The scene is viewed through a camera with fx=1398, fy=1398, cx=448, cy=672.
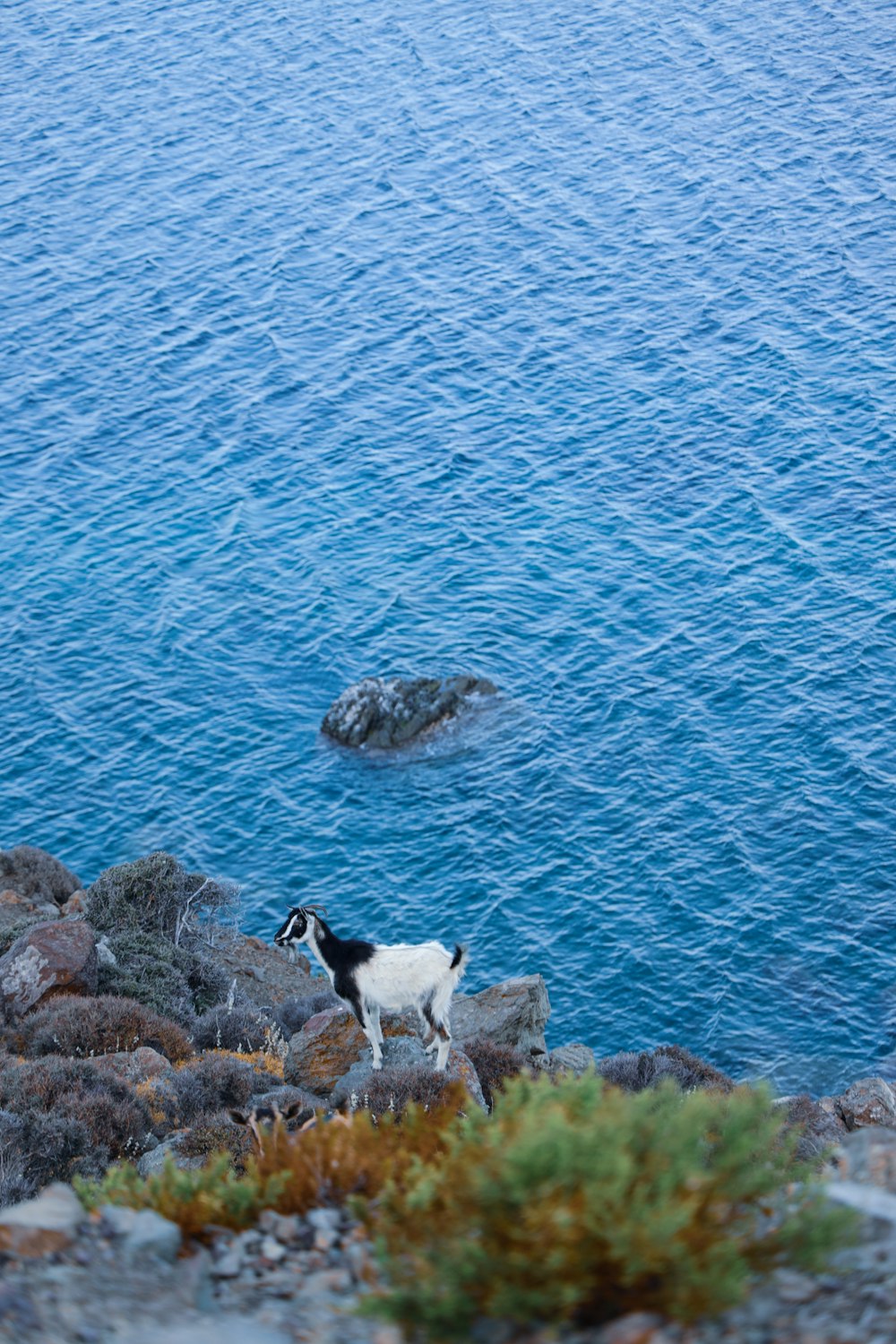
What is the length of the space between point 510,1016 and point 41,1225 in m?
20.3

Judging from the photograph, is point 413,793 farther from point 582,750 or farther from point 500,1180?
point 500,1180

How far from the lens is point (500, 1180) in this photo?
316 inches

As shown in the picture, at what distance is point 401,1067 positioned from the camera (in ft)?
66.9

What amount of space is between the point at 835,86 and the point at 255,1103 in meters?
74.7

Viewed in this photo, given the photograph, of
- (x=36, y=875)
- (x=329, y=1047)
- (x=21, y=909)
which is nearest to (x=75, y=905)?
(x=21, y=909)

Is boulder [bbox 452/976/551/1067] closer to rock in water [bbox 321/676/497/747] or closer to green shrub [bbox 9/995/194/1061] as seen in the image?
green shrub [bbox 9/995/194/1061]

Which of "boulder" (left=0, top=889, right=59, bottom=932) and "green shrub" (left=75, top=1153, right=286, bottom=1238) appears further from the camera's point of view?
"boulder" (left=0, top=889, right=59, bottom=932)

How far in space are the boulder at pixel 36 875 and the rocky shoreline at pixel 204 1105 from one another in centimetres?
8

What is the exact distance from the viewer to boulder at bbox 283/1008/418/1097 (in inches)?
869

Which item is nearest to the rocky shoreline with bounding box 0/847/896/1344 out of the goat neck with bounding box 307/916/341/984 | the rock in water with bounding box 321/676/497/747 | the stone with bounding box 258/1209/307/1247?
the stone with bounding box 258/1209/307/1247

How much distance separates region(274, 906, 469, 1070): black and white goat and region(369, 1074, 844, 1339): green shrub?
39.7 ft

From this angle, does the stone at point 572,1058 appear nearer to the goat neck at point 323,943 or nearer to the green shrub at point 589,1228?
the goat neck at point 323,943

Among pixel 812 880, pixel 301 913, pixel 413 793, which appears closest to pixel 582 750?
pixel 413 793

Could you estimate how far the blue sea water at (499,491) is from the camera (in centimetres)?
3922
